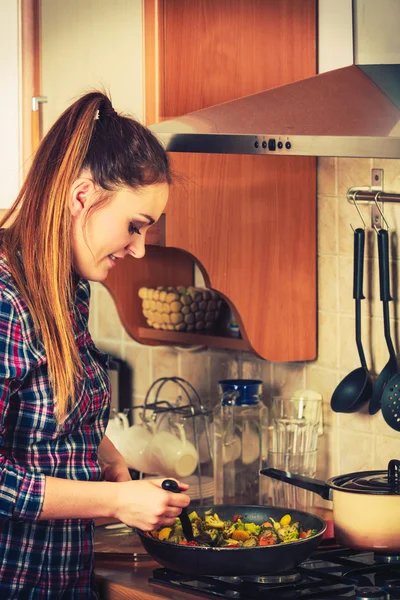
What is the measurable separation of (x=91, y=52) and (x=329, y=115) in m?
0.69

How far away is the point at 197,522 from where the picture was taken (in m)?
1.85

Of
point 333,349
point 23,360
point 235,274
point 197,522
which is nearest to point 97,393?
point 23,360

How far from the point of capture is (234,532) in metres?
1.80

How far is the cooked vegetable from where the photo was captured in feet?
5.80

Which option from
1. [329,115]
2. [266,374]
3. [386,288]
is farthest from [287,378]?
[329,115]

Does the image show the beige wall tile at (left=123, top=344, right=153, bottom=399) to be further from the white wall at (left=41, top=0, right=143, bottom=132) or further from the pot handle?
the pot handle

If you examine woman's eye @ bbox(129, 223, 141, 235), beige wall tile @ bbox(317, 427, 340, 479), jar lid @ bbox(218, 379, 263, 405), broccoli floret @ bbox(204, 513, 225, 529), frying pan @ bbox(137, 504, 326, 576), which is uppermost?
woman's eye @ bbox(129, 223, 141, 235)

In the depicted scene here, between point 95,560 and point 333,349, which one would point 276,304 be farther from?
point 95,560

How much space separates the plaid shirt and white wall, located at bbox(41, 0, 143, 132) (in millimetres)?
571

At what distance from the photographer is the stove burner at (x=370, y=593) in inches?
61.3

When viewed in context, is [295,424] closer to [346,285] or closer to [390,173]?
[346,285]

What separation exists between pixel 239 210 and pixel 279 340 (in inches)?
11.2

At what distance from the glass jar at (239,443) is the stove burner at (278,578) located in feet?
1.73

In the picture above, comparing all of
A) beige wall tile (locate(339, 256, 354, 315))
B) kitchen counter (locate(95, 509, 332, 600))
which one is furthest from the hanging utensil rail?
kitchen counter (locate(95, 509, 332, 600))
